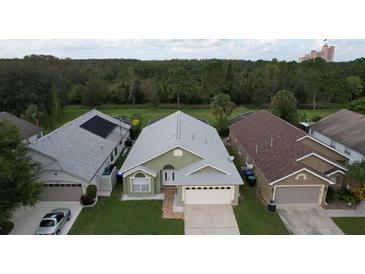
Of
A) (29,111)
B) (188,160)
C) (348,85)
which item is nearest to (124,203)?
(188,160)

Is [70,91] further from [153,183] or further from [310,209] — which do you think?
[310,209]

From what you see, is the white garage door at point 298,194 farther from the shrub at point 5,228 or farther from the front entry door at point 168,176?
the shrub at point 5,228

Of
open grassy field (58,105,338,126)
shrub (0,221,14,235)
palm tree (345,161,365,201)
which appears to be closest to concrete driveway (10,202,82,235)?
shrub (0,221,14,235)

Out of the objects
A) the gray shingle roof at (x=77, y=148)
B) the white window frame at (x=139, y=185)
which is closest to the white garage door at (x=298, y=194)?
the white window frame at (x=139, y=185)

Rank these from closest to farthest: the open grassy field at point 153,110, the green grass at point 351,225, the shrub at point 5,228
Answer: the shrub at point 5,228 → the green grass at point 351,225 → the open grassy field at point 153,110

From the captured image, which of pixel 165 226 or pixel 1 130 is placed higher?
pixel 1 130

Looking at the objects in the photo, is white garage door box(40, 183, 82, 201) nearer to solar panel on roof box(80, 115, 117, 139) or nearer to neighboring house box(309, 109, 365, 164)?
solar panel on roof box(80, 115, 117, 139)
